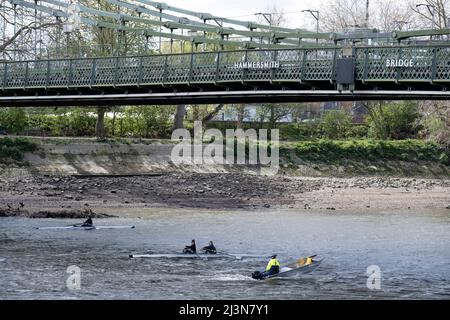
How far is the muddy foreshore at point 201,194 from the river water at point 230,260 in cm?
393

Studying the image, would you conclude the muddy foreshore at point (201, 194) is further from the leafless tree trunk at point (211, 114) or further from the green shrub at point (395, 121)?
the leafless tree trunk at point (211, 114)

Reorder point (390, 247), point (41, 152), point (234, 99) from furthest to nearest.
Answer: point (41, 152) < point (234, 99) < point (390, 247)

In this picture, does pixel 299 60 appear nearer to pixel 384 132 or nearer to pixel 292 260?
pixel 292 260

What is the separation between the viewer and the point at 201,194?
6625cm

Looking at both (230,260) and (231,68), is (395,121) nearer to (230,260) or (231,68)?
(231,68)

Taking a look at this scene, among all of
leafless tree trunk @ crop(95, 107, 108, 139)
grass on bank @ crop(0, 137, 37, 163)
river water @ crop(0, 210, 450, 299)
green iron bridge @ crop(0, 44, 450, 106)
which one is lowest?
river water @ crop(0, 210, 450, 299)

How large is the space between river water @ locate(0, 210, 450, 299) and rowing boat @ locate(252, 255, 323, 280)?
9.4 inches

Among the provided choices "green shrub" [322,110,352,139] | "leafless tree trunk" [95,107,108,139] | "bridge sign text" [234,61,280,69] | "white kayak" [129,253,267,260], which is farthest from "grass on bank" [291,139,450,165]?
"white kayak" [129,253,267,260]

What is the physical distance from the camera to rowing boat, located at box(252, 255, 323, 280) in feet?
122

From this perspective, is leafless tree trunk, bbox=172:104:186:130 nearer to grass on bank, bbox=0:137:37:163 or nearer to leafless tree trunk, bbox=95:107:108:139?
leafless tree trunk, bbox=95:107:108:139

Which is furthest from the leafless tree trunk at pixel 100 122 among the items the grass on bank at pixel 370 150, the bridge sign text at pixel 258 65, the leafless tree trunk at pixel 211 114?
the bridge sign text at pixel 258 65
